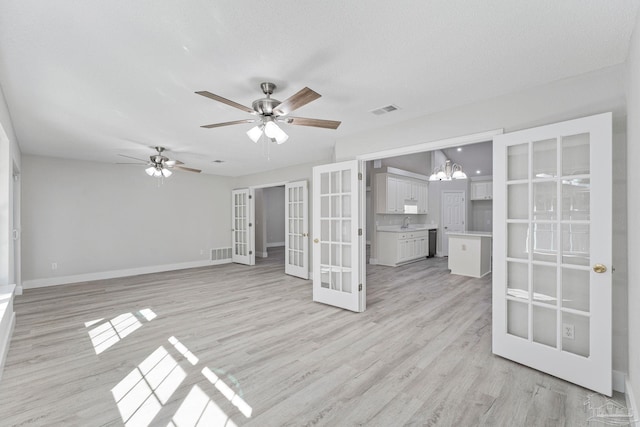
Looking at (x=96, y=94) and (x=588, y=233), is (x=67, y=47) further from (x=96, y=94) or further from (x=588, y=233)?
(x=588, y=233)

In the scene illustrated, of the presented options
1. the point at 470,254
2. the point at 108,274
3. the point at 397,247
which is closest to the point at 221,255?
the point at 108,274

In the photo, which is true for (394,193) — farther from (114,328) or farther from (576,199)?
(114,328)

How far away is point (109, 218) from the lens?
243 inches

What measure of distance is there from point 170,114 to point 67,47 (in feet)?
4.21

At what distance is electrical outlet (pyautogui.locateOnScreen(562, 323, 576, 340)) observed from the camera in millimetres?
2287

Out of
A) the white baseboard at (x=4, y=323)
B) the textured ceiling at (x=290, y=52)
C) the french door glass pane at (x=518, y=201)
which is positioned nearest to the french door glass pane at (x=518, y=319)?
the french door glass pane at (x=518, y=201)

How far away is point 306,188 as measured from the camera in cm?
617

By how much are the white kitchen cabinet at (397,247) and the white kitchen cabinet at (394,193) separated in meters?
0.69

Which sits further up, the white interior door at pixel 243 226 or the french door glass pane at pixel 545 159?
the french door glass pane at pixel 545 159

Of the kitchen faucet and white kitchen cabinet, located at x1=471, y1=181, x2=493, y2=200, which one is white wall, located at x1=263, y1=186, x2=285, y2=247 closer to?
the kitchen faucet

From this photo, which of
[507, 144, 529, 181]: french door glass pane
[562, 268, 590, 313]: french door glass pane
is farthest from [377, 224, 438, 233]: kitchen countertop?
[562, 268, 590, 313]: french door glass pane

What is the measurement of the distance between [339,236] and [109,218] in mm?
5317

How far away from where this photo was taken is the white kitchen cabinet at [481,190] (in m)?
9.18

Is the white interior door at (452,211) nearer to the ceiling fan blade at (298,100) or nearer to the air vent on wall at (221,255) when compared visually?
the air vent on wall at (221,255)
